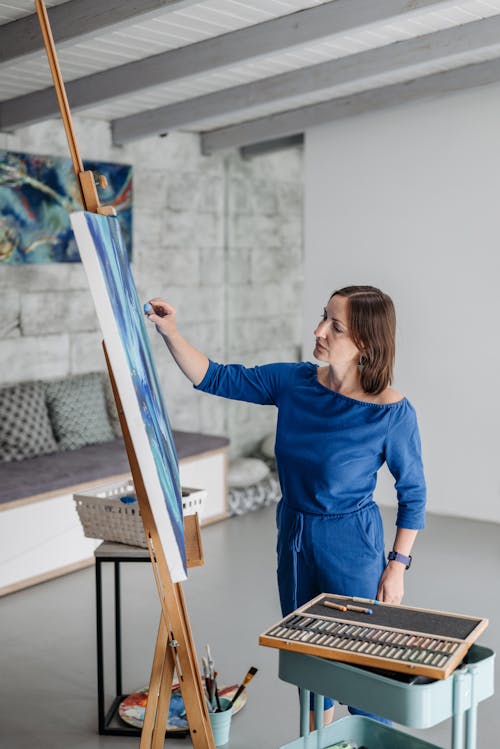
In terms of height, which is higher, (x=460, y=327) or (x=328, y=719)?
(x=460, y=327)

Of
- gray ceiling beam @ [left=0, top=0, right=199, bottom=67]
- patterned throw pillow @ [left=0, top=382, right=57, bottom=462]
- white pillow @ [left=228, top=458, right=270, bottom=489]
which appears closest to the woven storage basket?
gray ceiling beam @ [left=0, top=0, right=199, bottom=67]

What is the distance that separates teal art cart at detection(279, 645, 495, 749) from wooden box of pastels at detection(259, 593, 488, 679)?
3 cm

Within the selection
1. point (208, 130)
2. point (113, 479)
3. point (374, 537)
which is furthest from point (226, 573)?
point (208, 130)

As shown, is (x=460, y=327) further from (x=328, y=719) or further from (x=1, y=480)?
(x=328, y=719)

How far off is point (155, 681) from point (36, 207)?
4112mm

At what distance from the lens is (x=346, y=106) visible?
6.74 m

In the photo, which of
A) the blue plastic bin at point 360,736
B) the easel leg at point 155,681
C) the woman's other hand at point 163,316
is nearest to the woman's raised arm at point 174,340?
the woman's other hand at point 163,316

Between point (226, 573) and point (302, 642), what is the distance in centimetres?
331

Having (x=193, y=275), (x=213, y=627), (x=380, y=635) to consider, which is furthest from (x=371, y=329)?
(x=193, y=275)

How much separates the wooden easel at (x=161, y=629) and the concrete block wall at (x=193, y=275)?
3.72 m

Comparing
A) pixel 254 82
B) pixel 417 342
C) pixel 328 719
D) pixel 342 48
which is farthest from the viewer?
pixel 417 342

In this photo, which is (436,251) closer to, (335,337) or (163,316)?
(335,337)

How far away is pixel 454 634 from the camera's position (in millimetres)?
2258

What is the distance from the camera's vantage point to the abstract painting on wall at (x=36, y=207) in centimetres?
604
